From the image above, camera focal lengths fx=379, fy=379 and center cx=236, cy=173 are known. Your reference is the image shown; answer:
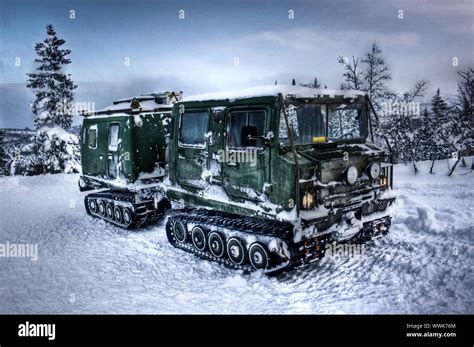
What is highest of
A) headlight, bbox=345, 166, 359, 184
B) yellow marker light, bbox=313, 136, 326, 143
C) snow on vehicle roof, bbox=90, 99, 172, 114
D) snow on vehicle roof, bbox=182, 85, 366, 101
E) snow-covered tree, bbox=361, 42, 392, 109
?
snow-covered tree, bbox=361, 42, 392, 109

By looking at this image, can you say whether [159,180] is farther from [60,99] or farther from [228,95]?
[60,99]

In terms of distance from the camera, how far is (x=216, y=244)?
Answer: 7129mm

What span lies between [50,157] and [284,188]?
63.3ft

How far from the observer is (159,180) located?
983 cm

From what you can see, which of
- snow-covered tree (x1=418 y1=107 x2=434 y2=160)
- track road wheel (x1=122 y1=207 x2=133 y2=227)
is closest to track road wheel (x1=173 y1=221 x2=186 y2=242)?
track road wheel (x1=122 y1=207 x2=133 y2=227)

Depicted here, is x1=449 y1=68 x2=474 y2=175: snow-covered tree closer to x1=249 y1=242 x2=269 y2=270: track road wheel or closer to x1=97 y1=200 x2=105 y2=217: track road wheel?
x1=249 y1=242 x2=269 y2=270: track road wheel

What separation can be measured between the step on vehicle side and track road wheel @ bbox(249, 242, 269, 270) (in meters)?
3.73

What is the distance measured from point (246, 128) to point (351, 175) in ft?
6.13

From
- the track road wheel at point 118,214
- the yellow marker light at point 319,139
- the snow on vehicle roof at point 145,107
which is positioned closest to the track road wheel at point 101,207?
the track road wheel at point 118,214

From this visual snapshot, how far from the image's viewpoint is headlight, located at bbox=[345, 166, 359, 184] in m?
6.07

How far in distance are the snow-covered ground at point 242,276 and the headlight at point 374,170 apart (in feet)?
4.82

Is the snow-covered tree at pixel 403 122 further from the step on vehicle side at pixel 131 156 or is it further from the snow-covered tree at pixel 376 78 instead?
the step on vehicle side at pixel 131 156

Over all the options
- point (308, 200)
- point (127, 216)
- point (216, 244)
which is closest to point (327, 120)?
point (308, 200)
